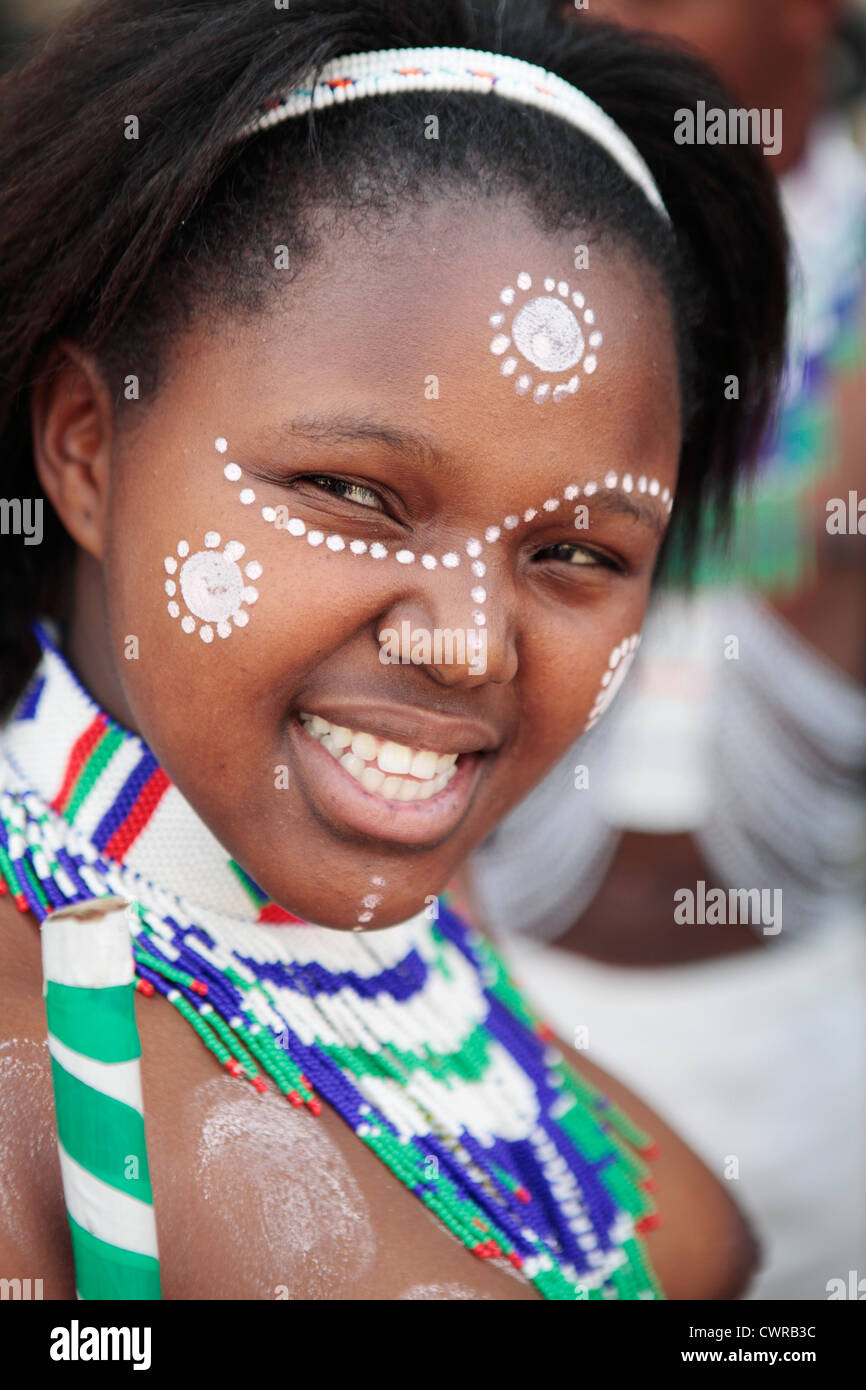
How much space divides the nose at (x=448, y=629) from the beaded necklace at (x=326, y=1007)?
A: 297 mm

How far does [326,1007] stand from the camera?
5.19 ft

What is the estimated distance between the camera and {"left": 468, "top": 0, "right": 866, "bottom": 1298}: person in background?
11.6 ft

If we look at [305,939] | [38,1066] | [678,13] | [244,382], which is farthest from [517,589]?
[678,13]

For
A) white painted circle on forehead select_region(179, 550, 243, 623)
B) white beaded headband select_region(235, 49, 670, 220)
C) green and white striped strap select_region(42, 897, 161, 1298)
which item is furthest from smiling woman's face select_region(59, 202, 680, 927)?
green and white striped strap select_region(42, 897, 161, 1298)

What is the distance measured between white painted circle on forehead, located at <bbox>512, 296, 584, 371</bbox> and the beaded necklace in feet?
1.80

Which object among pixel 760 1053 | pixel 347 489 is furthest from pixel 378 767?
pixel 760 1053

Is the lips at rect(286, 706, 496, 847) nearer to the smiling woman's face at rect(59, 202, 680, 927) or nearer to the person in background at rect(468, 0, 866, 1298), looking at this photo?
the smiling woman's face at rect(59, 202, 680, 927)

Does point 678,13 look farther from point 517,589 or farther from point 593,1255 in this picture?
point 593,1255

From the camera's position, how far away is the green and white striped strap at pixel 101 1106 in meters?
1.11

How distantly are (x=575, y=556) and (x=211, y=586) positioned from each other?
1.26 feet

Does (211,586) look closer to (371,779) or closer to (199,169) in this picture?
(371,779)

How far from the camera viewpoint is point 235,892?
1522 millimetres

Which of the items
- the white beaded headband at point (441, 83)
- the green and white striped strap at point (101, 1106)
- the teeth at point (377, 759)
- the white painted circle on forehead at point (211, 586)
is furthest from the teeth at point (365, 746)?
the white beaded headband at point (441, 83)
